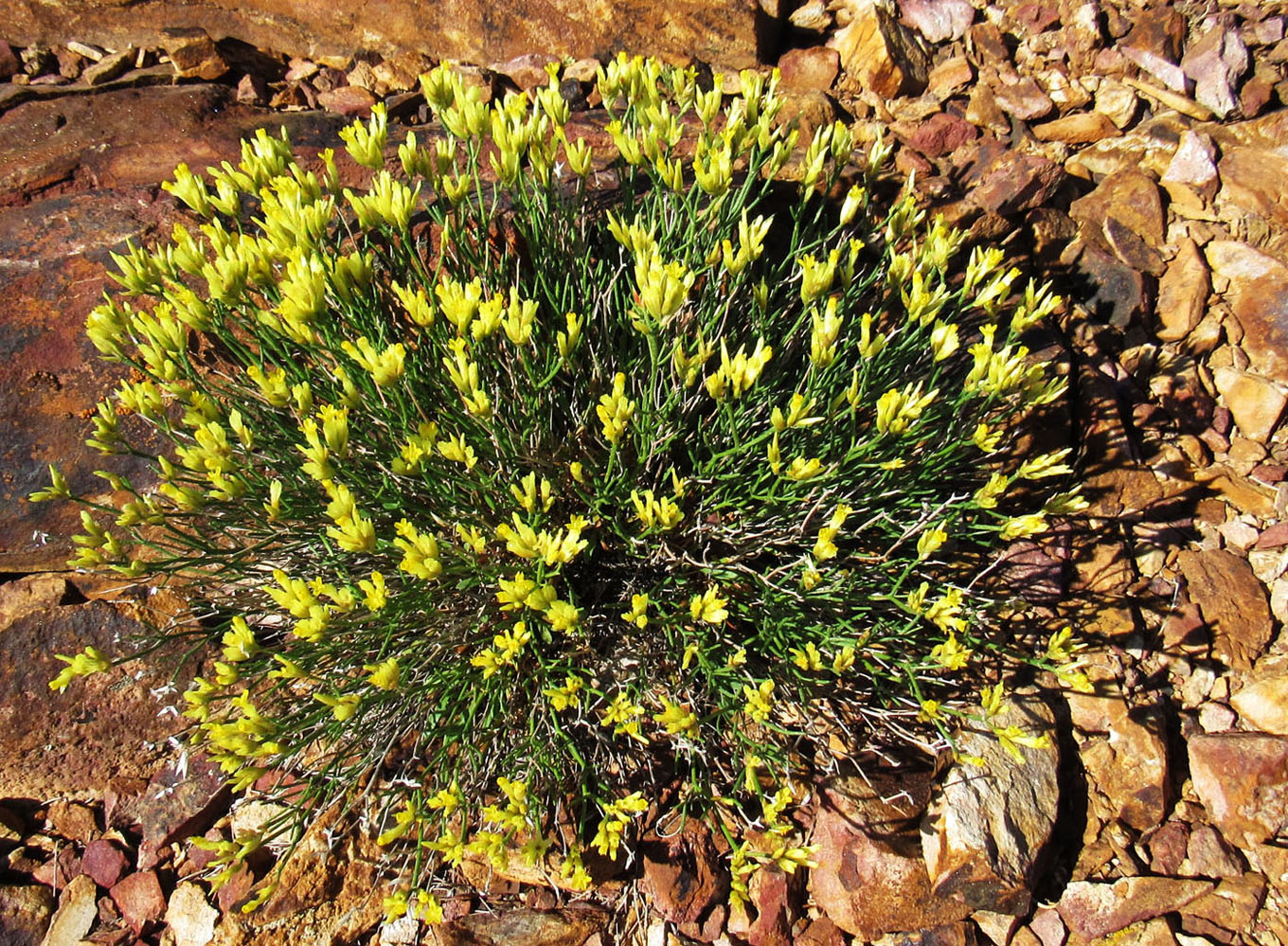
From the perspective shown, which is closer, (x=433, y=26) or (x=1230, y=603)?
(x=1230, y=603)

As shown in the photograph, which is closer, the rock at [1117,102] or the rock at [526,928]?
the rock at [526,928]

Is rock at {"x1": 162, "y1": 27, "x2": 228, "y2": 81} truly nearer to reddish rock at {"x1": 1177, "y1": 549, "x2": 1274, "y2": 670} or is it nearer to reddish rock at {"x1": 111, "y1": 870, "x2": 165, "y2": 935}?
reddish rock at {"x1": 111, "y1": 870, "x2": 165, "y2": 935}

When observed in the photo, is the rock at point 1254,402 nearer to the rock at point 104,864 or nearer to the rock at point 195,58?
the rock at point 104,864

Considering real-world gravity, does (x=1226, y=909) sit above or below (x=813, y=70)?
below

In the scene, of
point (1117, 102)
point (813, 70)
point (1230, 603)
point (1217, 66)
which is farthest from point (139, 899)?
point (1217, 66)

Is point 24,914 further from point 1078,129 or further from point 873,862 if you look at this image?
point 1078,129

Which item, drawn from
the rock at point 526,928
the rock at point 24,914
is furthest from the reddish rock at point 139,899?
the rock at point 526,928

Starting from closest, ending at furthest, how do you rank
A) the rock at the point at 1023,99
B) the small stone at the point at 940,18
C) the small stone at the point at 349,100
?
the small stone at the point at 349,100 → the rock at the point at 1023,99 → the small stone at the point at 940,18
